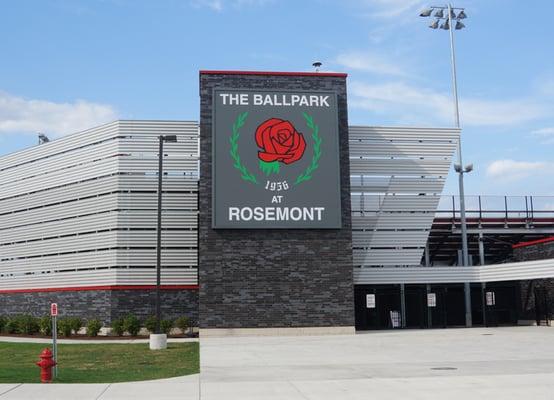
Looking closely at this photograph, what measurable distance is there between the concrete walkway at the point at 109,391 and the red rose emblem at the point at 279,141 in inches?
739

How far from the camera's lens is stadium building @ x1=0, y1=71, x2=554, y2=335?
3275 centimetres

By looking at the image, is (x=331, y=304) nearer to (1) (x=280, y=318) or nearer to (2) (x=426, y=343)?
(1) (x=280, y=318)

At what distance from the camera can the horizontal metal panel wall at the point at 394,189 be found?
3719 centimetres

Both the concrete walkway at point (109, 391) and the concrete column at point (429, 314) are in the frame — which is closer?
the concrete walkway at point (109, 391)

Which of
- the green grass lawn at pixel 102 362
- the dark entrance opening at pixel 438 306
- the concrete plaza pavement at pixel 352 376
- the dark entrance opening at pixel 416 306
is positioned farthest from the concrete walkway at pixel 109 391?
the dark entrance opening at pixel 416 306

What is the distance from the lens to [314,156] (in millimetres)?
33625

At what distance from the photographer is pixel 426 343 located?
2598 cm

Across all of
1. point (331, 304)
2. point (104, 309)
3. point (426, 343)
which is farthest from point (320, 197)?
point (104, 309)

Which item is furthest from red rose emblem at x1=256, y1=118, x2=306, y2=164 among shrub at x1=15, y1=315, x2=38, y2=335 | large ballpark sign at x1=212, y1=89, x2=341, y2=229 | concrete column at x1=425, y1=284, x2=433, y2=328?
shrub at x1=15, y1=315, x2=38, y2=335

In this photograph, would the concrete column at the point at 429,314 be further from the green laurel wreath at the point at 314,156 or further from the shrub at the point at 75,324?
the shrub at the point at 75,324

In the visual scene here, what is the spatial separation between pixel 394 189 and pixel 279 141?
789 cm

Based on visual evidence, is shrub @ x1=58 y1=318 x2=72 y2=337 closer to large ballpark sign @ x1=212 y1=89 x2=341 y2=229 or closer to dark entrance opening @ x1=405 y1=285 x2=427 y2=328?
large ballpark sign @ x1=212 y1=89 x2=341 y2=229

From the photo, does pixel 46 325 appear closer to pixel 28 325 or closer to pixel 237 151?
pixel 28 325

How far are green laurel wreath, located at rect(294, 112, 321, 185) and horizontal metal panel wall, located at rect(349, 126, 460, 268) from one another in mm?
3786
